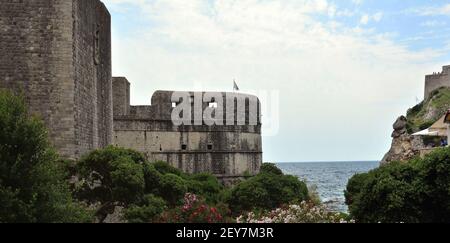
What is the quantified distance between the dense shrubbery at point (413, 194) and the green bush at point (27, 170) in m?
6.41

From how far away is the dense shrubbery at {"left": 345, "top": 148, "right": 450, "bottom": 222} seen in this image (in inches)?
476

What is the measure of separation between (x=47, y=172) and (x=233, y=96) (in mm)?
19551

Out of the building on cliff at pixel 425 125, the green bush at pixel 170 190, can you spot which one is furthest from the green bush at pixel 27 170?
the building on cliff at pixel 425 125

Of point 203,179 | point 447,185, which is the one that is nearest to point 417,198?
point 447,185

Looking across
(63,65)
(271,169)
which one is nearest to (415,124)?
(271,169)

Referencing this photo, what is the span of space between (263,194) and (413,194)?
7.81 m

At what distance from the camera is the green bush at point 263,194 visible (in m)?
19.5

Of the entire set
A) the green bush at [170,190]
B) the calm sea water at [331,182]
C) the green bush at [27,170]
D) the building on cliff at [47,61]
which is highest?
the building on cliff at [47,61]

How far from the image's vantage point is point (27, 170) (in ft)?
31.7

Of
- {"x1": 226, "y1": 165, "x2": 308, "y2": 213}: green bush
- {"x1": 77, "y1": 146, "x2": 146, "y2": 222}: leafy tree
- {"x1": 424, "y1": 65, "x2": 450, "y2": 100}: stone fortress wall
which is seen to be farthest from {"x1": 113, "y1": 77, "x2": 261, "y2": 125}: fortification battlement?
{"x1": 424, "y1": 65, "x2": 450, "y2": 100}: stone fortress wall

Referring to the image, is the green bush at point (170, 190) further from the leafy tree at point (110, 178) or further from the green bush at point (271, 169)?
the green bush at point (271, 169)

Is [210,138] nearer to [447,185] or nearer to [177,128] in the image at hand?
[177,128]

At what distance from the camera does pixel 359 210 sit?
13016 millimetres

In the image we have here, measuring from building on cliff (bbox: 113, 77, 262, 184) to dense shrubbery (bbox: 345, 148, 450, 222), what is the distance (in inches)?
585
